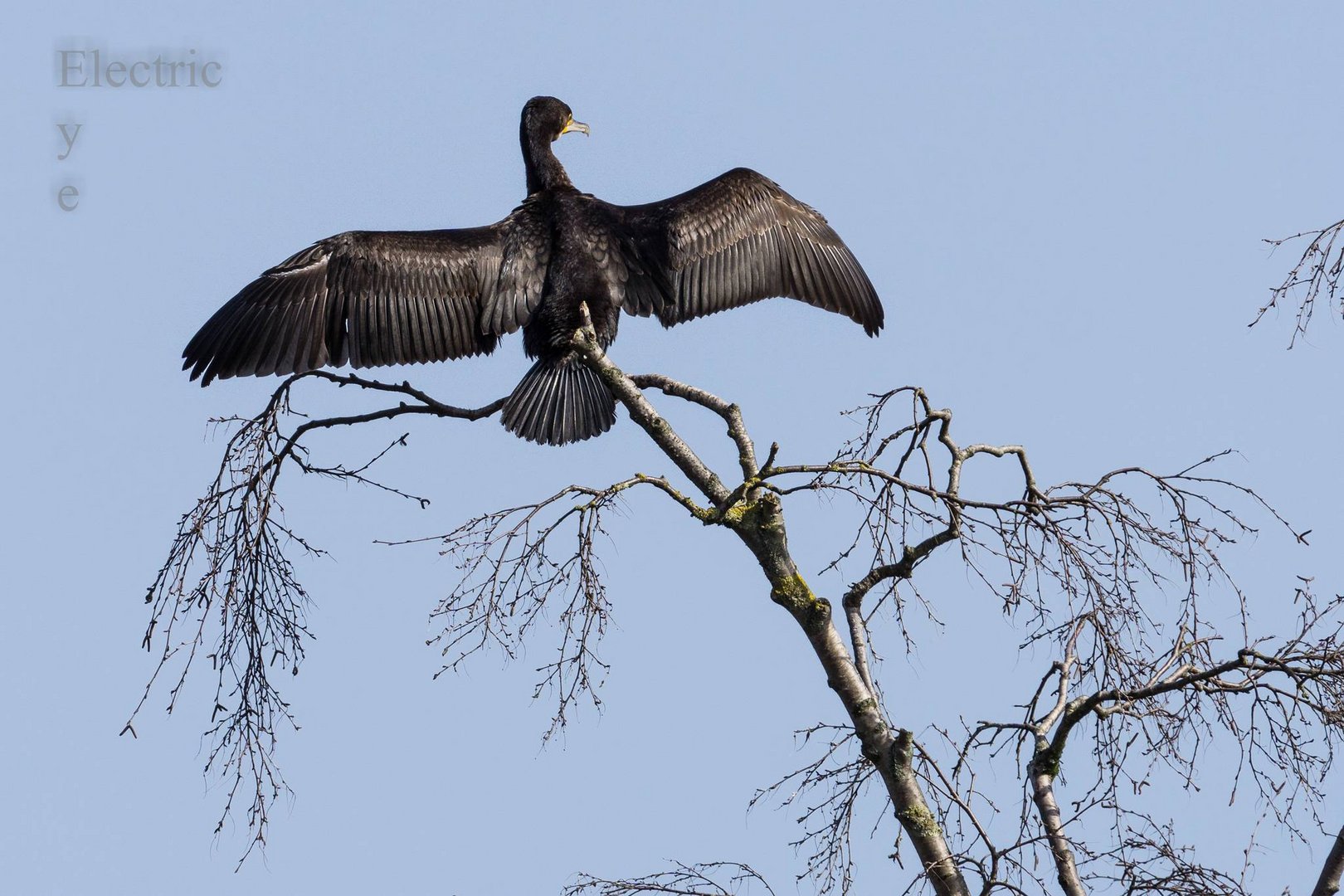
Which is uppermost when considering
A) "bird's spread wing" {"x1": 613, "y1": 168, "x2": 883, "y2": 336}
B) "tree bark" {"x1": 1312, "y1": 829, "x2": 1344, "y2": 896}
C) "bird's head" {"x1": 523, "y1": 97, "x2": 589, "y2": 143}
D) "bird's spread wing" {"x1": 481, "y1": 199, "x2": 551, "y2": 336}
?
"bird's head" {"x1": 523, "y1": 97, "x2": 589, "y2": 143}

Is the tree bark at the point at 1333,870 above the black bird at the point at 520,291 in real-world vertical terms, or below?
below

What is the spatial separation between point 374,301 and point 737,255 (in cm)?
157

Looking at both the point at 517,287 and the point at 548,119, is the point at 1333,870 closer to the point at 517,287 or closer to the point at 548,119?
the point at 517,287

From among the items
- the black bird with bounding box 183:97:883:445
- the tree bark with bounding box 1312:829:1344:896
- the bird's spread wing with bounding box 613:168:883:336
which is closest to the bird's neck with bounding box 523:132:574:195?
the black bird with bounding box 183:97:883:445

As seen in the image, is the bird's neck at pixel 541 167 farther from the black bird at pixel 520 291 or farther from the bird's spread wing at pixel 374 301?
the bird's spread wing at pixel 374 301

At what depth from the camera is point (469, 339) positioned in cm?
681

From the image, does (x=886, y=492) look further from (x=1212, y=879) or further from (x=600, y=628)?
(x=1212, y=879)

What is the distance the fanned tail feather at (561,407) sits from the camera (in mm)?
6098

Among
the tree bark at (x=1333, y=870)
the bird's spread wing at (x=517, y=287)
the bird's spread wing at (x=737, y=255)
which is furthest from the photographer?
the bird's spread wing at (x=737, y=255)

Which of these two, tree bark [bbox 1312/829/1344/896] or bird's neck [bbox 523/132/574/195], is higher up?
bird's neck [bbox 523/132/574/195]

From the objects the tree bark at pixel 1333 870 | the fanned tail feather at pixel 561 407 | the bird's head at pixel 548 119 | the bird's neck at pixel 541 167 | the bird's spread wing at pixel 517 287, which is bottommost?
the tree bark at pixel 1333 870

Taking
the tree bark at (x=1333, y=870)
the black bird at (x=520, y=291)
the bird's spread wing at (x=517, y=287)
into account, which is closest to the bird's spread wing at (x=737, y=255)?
the black bird at (x=520, y=291)

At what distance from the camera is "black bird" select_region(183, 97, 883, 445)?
6.45 metres

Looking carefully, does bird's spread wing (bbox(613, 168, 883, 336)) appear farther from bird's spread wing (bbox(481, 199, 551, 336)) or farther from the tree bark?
the tree bark
